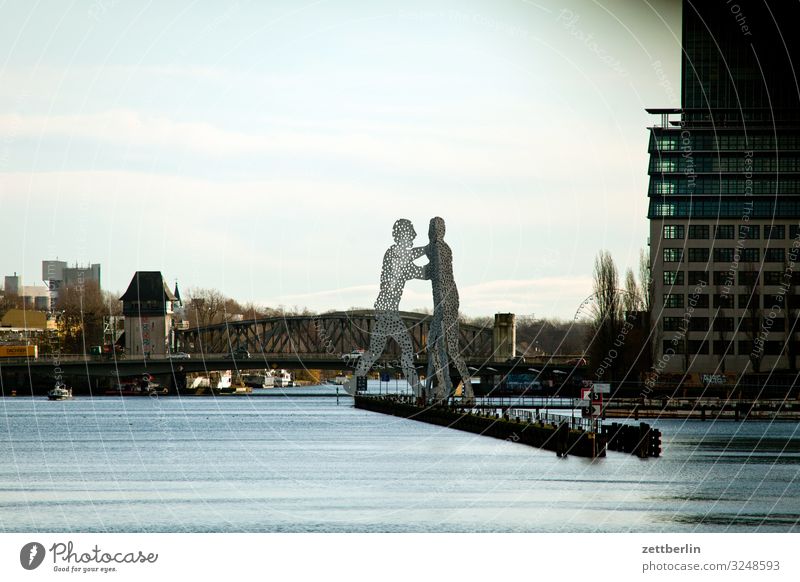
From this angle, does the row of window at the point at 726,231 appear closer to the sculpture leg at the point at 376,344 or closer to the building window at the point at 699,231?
the building window at the point at 699,231

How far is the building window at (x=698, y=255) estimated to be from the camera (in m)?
131

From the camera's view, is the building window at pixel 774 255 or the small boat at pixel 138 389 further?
the small boat at pixel 138 389

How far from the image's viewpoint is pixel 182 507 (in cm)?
5188

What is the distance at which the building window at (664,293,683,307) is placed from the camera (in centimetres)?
13025

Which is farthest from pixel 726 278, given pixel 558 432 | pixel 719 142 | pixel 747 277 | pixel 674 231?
pixel 558 432

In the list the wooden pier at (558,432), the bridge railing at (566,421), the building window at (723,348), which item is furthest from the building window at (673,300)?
the bridge railing at (566,421)

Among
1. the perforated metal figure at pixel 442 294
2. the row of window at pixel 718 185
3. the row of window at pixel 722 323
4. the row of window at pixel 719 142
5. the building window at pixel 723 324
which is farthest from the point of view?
the row of window at pixel 719 142

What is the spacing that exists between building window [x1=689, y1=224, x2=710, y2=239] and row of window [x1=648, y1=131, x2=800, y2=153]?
20.3 ft

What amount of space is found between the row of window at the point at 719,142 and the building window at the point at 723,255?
26.5ft

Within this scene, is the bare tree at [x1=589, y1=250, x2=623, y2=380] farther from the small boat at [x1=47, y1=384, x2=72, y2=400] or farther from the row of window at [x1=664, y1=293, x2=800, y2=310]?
the small boat at [x1=47, y1=384, x2=72, y2=400]
